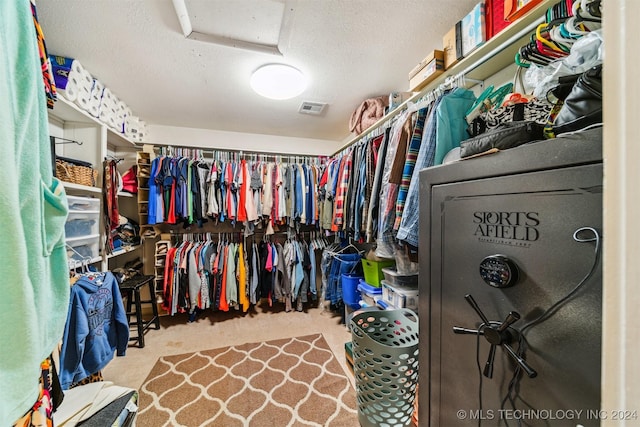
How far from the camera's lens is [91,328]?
1.21m

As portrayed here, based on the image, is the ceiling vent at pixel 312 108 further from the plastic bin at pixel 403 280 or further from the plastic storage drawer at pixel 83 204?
the plastic storage drawer at pixel 83 204

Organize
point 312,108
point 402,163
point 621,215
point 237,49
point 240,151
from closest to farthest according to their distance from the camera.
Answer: point 621,215 < point 402,163 < point 237,49 < point 312,108 < point 240,151

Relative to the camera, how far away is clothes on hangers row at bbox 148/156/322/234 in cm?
228

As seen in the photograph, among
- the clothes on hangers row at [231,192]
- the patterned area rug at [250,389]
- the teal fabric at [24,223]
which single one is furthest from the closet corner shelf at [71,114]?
the patterned area rug at [250,389]

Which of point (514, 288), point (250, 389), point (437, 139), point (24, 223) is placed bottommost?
point (250, 389)

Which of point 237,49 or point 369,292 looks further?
point 369,292

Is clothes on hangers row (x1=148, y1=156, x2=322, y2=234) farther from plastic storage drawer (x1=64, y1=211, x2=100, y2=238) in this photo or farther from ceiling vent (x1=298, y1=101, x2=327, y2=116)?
ceiling vent (x1=298, y1=101, x2=327, y2=116)

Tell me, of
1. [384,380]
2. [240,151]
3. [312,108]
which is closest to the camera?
[384,380]

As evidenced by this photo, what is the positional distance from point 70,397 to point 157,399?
21.6 inches

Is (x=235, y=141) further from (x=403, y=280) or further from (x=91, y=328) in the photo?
(x=403, y=280)

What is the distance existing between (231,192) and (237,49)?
1371 mm

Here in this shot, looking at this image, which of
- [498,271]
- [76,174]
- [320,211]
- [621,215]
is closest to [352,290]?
[320,211]

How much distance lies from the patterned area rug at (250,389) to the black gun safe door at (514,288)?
37.2 inches

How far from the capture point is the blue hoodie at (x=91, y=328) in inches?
44.4
